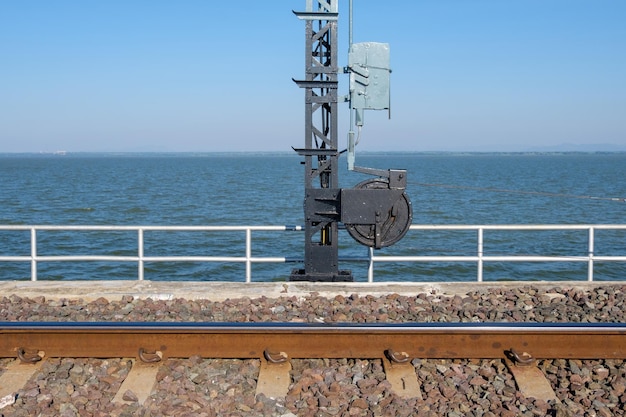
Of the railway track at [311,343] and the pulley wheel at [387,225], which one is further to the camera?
the pulley wheel at [387,225]

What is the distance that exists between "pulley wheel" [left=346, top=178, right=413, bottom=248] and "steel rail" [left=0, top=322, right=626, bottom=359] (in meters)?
3.35

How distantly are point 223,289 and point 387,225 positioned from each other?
2344mm

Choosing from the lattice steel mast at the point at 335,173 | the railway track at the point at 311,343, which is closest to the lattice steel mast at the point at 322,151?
the lattice steel mast at the point at 335,173

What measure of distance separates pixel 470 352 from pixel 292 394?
5.49 ft

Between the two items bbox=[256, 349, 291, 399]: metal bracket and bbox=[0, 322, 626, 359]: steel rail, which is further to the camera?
bbox=[0, 322, 626, 359]: steel rail

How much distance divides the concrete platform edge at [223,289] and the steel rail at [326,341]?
2.54 meters

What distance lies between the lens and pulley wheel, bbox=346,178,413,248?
32.8 feet

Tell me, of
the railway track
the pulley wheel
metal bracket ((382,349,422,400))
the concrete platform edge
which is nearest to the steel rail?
the railway track

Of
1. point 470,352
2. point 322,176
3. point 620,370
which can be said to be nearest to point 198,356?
point 470,352

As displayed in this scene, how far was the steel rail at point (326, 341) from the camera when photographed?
6574 millimetres

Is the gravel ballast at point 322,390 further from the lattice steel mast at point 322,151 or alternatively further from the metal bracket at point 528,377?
the lattice steel mast at point 322,151

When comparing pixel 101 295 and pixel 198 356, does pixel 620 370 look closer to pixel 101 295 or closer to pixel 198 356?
pixel 198 356

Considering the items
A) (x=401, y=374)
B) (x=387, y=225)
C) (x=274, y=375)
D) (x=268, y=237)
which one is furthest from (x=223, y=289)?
(x=268, y=237)

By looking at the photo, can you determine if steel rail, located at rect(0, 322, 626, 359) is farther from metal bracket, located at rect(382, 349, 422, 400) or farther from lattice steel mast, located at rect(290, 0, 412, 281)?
lattice steel mast, located at rect(290, 0, 412, 281)
